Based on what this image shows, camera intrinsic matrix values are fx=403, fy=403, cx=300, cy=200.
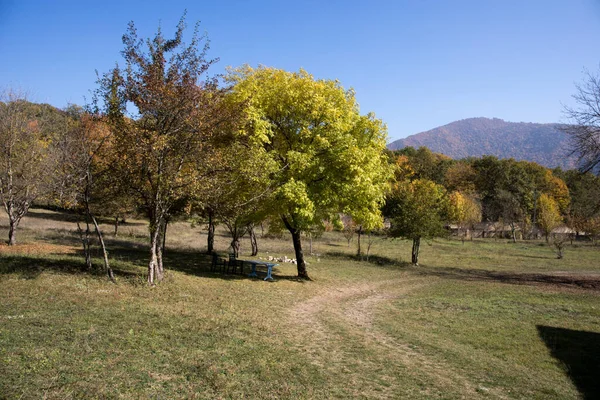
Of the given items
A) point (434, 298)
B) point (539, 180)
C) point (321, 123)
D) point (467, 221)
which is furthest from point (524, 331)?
point (539, 180)

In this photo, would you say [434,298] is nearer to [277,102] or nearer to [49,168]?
[277,102]

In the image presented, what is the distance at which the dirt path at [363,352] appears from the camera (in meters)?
7.76

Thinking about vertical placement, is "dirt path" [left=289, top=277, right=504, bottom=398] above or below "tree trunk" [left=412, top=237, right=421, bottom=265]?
below

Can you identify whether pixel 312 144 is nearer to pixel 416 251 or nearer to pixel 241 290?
pixel 241 290

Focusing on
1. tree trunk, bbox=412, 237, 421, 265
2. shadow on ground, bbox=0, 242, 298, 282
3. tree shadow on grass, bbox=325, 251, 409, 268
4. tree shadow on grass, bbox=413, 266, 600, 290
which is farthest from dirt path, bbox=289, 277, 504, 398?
tree trunk, bbox=412, 237, 421, 265

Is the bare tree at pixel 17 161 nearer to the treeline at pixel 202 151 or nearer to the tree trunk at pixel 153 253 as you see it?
the treeline at pixel 202 151

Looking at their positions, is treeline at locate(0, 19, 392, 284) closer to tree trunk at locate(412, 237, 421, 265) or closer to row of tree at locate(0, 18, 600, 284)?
row of tree at locate(0, 18, 600, 284)

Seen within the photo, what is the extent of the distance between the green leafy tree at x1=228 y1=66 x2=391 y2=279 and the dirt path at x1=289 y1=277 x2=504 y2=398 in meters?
4.59

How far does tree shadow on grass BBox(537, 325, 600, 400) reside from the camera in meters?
8.74

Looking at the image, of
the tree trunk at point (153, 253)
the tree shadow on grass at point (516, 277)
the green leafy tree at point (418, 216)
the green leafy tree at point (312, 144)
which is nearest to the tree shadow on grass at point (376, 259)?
the green leafy tree at point (418, 216)

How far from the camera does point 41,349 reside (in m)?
7.10

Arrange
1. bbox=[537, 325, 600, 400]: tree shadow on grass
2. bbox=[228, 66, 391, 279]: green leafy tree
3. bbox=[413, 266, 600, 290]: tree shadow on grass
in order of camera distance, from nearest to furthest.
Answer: bbox=[537, 325, 600, 400]: tree shadow on grass → bbox=[228, 66, 391, 279]: green leafy tree → bbox=[413, 266, 600, 290]: tree shadow on grass

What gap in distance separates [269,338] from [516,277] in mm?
24410

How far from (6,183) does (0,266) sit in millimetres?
9674
